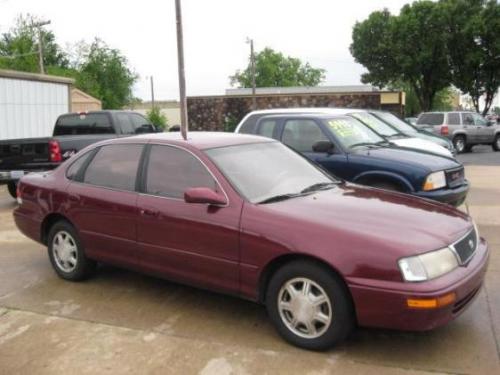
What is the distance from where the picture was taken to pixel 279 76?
90.8 m

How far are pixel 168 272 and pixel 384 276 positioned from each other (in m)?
1.89

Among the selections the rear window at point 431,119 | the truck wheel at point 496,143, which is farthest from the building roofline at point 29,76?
the truck wheel at point 496,143

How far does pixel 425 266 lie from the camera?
3727 mm

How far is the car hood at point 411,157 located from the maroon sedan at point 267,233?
2218 mm

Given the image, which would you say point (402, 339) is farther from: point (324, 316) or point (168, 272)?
point (168, 272)

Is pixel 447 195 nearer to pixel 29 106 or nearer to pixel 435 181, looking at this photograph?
pixel 435 181

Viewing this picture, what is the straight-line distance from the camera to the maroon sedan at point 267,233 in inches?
149

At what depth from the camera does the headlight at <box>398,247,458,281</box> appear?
369 cm

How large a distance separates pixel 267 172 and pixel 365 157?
2.90m

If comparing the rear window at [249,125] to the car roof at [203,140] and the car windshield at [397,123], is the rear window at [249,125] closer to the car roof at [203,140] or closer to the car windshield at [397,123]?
the car roof at [203,140]

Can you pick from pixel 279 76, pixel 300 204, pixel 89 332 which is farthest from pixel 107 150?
pixel 279 76

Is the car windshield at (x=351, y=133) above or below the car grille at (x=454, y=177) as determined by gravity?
above

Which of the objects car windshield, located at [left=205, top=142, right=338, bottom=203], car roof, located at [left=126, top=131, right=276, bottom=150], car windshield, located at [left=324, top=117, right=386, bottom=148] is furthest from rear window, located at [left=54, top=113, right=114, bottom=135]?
car windshield, located at [left=205, top=142, right=338, bottom=203]

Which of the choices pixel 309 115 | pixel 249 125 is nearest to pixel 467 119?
pixel 249 125
